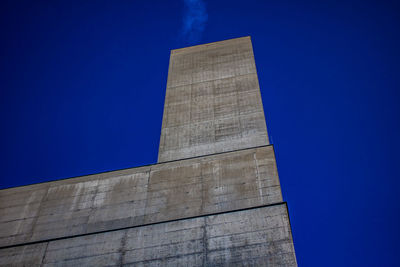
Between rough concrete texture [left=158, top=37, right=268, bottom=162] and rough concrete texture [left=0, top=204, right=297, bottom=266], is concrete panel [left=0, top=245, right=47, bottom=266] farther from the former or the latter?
rough concrete texture [left=158, top=37, right=268, bottom=162]

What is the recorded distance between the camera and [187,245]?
10953mm

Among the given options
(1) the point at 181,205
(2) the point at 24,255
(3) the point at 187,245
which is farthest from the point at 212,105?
(2) the point at 24,255

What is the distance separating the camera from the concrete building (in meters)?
10.9

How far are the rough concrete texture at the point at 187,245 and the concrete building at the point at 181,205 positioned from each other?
0.10 ft

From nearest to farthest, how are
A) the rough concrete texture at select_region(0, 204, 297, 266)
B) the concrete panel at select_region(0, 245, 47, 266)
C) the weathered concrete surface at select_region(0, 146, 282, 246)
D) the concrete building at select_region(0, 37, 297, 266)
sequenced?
1. the rough concrete texture at select_region(0, 204, 297, 266)
2. the concrete building at select_region(0, 37, 297, 266)
3. the concrete panel at select_region(0, 245, 47, 266)
4. the weathered concrete surface at select_region(0, 146, 282, 246)

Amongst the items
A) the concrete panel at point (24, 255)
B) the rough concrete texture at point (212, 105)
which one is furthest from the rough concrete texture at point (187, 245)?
the rough concrete texture at point (212, 105)

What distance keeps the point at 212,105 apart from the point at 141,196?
6020mm

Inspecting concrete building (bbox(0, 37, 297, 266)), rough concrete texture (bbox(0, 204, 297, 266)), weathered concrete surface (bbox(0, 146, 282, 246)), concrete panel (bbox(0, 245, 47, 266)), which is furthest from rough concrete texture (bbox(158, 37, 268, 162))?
concrete panel (bbox(0, 245, 47, 266))

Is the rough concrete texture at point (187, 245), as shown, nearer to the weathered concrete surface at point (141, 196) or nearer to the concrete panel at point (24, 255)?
the concrete panel at point (24, 255)

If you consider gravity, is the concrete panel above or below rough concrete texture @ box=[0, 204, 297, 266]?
below

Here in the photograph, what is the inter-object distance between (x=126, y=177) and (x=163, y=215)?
257 cm

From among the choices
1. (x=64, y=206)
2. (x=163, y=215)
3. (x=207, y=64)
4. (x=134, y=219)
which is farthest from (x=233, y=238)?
(x=207, y=64)

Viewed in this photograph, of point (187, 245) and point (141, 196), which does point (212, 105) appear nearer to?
point (141, 196)

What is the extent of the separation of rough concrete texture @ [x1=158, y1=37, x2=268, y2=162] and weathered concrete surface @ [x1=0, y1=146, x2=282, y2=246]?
1293 mm
